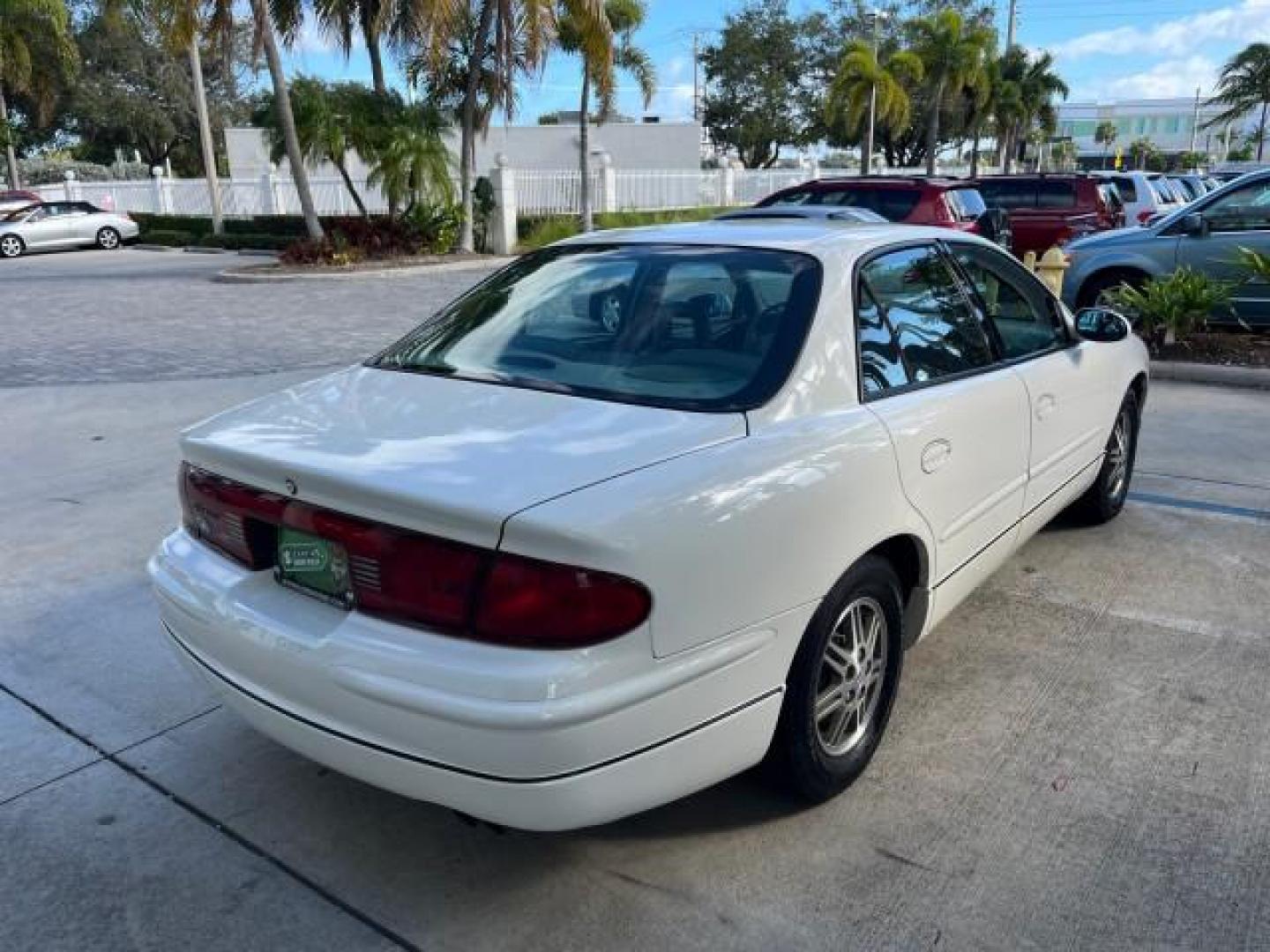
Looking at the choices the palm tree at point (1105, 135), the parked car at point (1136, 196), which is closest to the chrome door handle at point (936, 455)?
the parked car at point (1136, 196)

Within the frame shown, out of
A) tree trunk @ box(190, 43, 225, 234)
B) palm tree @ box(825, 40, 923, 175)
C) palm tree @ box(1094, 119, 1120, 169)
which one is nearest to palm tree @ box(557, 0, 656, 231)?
tree trunk @ box(190, 43, 225, 234)

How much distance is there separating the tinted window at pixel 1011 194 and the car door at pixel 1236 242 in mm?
6484

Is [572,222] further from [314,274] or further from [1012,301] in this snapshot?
[1012,301]

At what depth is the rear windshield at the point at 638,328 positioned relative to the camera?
287 cm

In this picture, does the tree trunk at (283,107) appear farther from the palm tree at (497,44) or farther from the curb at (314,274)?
the palm tree at (497,44)

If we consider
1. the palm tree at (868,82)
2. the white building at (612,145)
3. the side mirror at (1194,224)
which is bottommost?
the side mirror at (1194,224)

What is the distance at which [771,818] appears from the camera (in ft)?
9.41

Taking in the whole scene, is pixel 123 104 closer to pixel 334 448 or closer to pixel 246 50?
pixel 246 50

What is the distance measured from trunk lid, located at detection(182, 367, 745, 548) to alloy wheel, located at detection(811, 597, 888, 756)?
68cm

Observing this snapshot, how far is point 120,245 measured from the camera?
28750 mm

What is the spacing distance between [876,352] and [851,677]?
0.96 metres

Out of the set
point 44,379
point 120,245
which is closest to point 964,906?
point 44,379

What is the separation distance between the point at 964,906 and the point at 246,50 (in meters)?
25.7

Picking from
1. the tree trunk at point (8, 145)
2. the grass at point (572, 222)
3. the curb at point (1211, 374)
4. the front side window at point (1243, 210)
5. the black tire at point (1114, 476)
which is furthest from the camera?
the tree trunk at point (8, 145)
